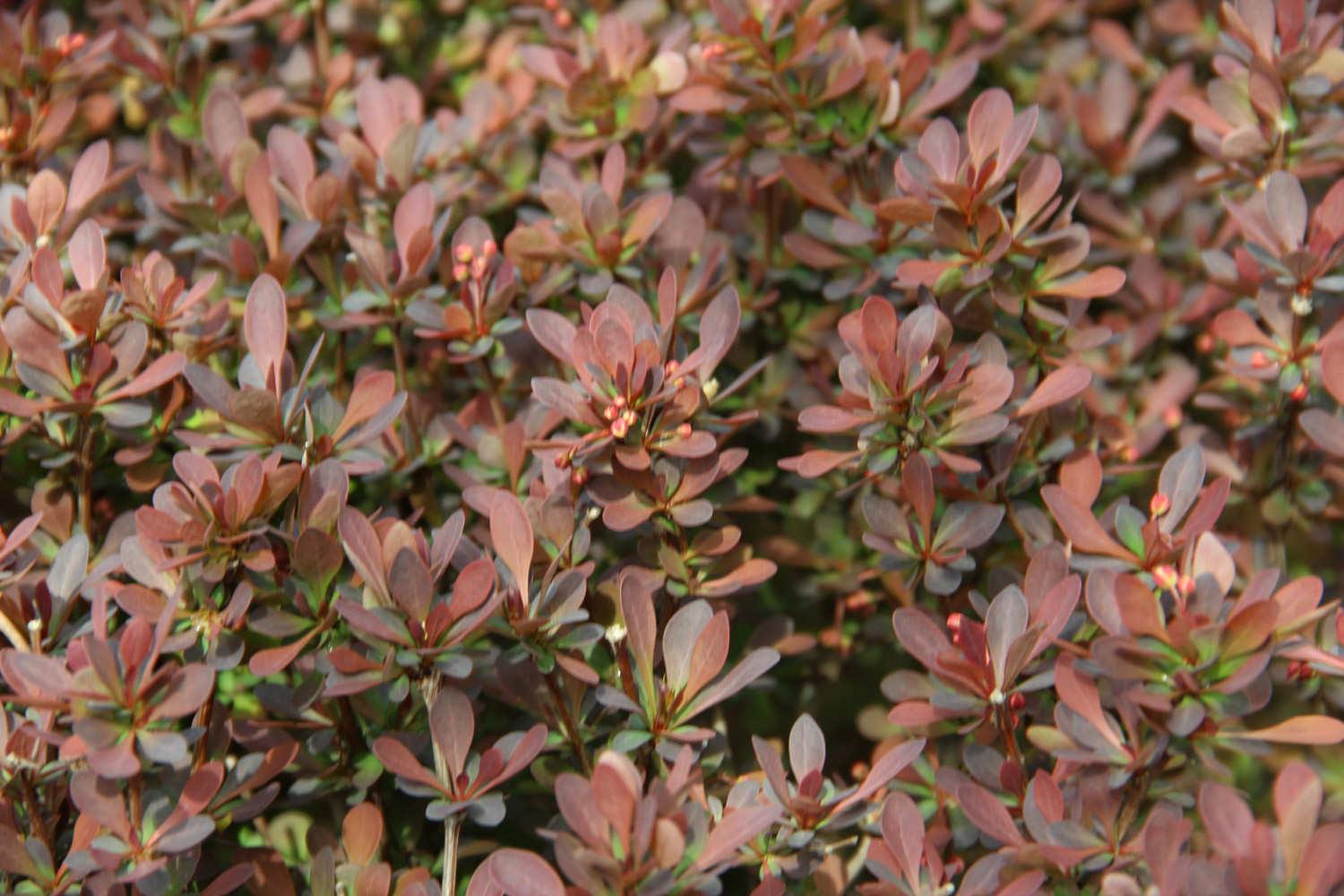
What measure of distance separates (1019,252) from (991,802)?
21.3 inches

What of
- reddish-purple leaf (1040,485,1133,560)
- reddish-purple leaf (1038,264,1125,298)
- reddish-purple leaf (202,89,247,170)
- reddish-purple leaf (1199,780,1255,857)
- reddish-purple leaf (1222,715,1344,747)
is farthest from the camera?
reddish-purple leaf (202,89,247,170)

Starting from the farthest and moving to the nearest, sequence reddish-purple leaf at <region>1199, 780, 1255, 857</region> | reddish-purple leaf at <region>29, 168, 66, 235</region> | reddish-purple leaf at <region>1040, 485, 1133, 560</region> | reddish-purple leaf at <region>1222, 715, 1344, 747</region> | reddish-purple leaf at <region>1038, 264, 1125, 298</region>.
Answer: reddish-purple leaf at <region>29, 168, 66, 235</region> → reddish-purple leaf at <region>1038, 264, 1125, 298</region> → reddish-purple leaf at <region>1040, 485, 1133, 560</region> → reddish-purple leaf at <region>1222, 715, 1344, 747</region> → reddish-purple leaf at <region>1199, 780, 1255, 857</region>

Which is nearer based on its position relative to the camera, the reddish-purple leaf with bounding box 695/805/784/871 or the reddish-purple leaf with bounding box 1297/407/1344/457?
the reddish-purple leaf with bounding box 695/805/784/871

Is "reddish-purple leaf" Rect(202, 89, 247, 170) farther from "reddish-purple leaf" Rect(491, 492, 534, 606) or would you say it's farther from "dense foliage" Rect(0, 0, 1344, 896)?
"reddish-purple leaf" Rect(491, 492, 534, 606)

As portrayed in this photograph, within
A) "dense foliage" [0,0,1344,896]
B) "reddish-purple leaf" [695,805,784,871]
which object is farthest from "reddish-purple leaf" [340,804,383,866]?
"reddish-purple leaf" [695,805,784,871]

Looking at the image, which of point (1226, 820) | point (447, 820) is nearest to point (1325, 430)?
point (1226, 820)

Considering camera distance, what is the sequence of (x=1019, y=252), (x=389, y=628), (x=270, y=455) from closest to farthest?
(x=389, y=628), (x=270, y=455), (x=1019, y=252)

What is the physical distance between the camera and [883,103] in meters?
1.46

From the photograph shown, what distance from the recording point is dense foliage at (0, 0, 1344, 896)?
41.5 inches

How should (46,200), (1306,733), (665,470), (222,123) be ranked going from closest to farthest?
(1306,733), (665,470), (46,200), (222,123)

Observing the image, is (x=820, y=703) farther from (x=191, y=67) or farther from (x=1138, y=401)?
(x=191, y=67)

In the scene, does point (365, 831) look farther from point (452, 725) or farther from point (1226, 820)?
point (1226, 820)

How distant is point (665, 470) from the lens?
117 cm

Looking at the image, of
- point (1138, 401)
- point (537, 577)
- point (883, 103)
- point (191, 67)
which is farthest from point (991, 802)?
point (191, 67)
